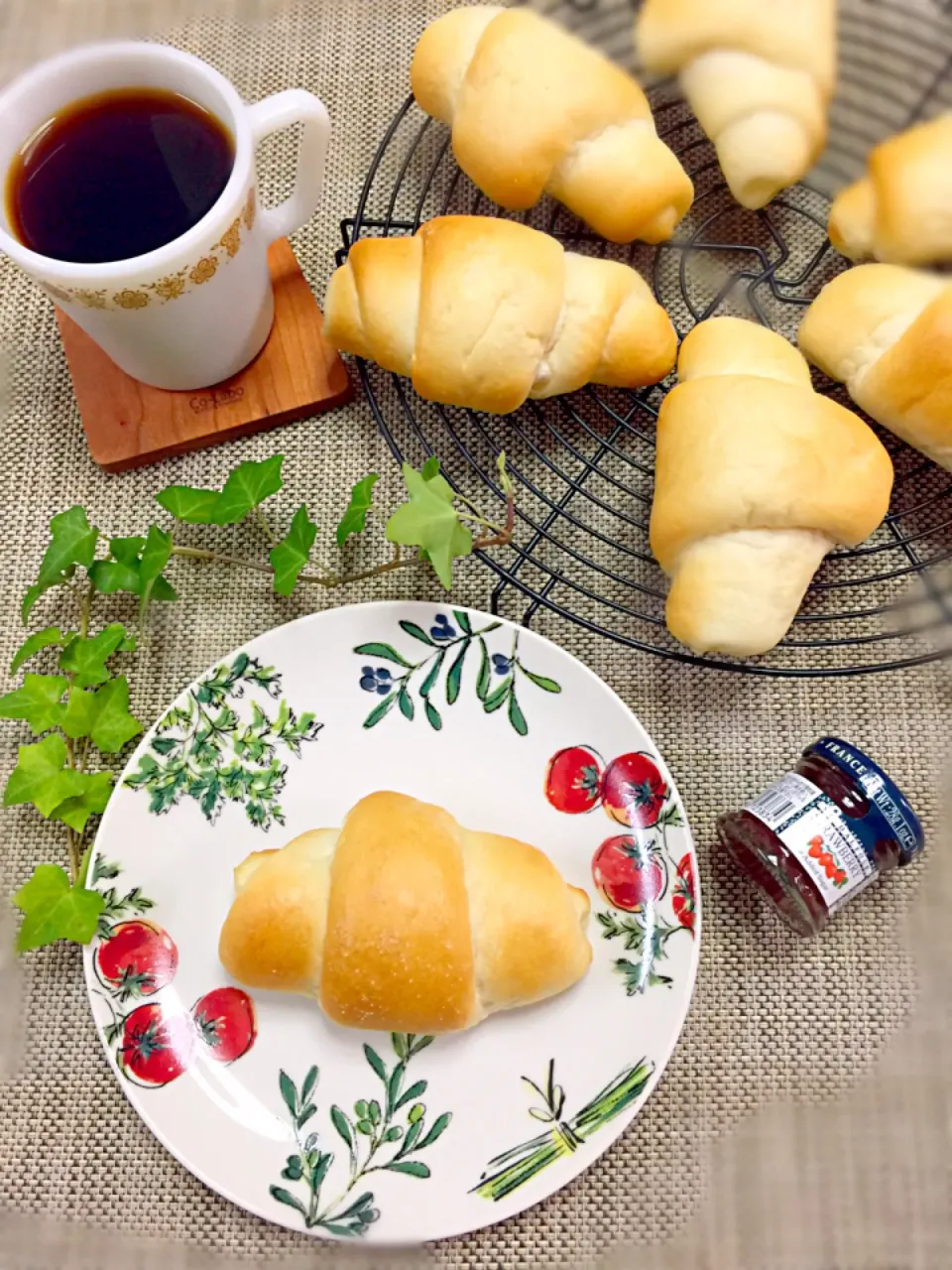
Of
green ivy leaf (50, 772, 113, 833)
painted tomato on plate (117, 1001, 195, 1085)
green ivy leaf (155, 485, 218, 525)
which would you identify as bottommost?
painted tomato on plate (117, 1001, 195, 1085)

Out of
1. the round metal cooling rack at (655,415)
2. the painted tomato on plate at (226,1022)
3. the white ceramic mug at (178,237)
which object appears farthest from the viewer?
the round metal cooling rack at (655,415)

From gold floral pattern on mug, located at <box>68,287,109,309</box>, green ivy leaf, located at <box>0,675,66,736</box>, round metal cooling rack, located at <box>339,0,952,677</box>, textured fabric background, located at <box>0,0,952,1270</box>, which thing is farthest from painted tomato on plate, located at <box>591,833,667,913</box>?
gold floral pattern on mug, located at <box>68,287,109,309</box>

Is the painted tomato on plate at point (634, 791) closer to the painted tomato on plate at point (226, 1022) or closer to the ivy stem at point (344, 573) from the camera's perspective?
the ivy stem at point (344, 573)

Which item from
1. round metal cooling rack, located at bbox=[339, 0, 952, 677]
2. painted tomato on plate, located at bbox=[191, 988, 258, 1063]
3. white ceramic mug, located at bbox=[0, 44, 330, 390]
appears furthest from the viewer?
round metal cooling rack, located at bbox=[339, 0, 952, 677]

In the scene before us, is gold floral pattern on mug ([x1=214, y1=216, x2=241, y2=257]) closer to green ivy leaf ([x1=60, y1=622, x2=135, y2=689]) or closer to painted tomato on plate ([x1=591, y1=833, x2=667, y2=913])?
green ivy leaf ([x1=60, y1=622, x2=135, y2=689])

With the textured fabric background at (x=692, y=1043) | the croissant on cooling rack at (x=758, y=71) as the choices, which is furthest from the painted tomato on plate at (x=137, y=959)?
the croissant on cooling rack at (x=758, y=71)

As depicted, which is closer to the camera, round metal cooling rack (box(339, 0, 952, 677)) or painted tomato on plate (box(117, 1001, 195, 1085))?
painted tomato on plate (box(117, 1001, 195, 1085))

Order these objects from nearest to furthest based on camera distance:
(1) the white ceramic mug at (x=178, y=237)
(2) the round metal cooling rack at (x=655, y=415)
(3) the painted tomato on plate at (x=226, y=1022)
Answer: (1) the white ceramic mug at (x=178, y=237)
(3) the painted tomato on plate at (x=226, y=1022)
(2) the round metal cooling rack at (x=655, y=415)

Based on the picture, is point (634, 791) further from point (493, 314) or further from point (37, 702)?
point (37, 702)
